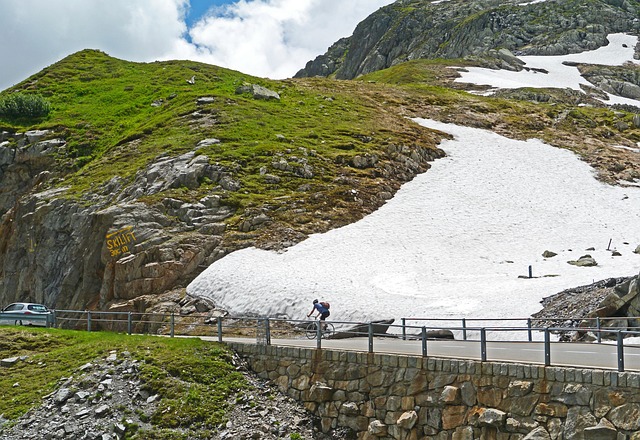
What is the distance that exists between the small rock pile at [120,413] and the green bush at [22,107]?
46.3 metres

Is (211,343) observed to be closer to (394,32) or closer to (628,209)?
(628,209)

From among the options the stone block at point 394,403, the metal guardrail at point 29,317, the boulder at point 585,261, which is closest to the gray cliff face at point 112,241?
the metal guardrail at point 29,317

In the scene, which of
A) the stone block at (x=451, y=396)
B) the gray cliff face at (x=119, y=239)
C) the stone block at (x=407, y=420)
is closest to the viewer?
the stone block at (x=451, y=396)

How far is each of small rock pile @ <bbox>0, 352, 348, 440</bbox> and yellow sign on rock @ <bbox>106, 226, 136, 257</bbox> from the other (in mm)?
15248

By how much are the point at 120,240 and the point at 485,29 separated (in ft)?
420

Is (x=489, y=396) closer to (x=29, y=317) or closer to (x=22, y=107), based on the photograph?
(x=29, y=317)

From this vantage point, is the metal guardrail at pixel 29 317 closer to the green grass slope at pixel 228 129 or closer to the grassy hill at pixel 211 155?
the grassy hill at pixel 211 155

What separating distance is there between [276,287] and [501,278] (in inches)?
414

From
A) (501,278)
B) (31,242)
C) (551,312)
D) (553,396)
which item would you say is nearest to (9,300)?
(31,242)

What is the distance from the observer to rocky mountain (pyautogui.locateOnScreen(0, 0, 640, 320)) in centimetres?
3519

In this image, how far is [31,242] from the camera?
133 ft

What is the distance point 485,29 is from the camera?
479 ft

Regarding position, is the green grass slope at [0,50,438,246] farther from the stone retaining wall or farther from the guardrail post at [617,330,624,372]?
the guardrail post at [617,330,624,372]

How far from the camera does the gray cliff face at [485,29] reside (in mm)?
134913
